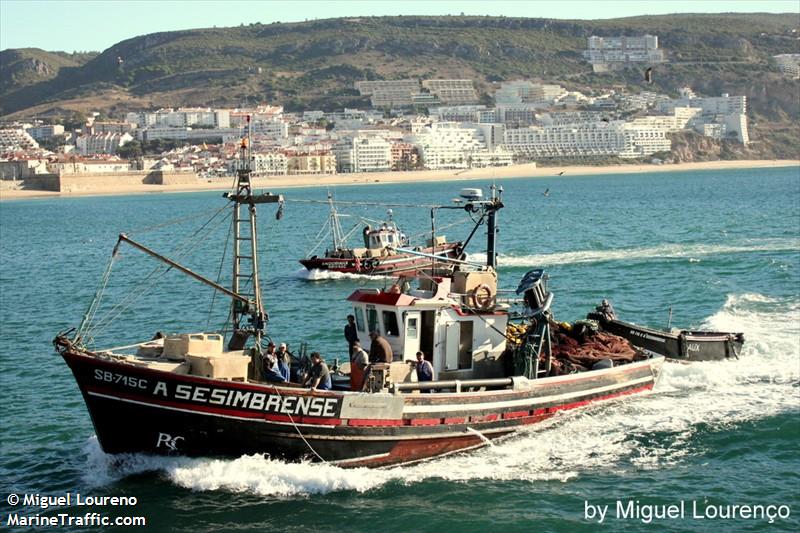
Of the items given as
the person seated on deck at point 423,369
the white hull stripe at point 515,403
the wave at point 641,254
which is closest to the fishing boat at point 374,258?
the wave at point 641,254

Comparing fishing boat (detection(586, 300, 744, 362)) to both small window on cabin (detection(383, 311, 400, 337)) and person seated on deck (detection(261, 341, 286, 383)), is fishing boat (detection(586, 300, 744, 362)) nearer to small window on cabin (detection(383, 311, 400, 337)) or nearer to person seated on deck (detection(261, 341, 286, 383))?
small window on cabin (detection(383, 311, 400, 337))

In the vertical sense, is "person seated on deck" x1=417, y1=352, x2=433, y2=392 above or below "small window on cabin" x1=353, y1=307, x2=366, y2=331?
below

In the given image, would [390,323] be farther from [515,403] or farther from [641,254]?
[641,254]

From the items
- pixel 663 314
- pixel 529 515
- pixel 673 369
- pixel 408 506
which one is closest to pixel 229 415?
pixel 408 506

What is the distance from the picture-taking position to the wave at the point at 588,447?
67.7ft

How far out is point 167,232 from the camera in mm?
88875

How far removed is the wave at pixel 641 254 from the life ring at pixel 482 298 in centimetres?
3039

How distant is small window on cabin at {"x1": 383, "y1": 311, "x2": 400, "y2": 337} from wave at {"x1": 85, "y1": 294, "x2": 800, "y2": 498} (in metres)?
2.85

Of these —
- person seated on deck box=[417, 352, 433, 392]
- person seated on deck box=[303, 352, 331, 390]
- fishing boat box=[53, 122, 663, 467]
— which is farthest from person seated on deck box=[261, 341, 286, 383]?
person seated on deck box=[417, 352, 433, 392]

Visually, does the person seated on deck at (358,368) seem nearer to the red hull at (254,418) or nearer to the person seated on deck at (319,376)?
the person seated on deck at (319,376)

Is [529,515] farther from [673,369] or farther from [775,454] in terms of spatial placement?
[673,369]

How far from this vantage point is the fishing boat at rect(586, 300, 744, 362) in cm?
3016

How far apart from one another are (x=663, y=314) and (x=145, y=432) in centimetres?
2277

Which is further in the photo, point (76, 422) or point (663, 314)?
point (663, 314)
